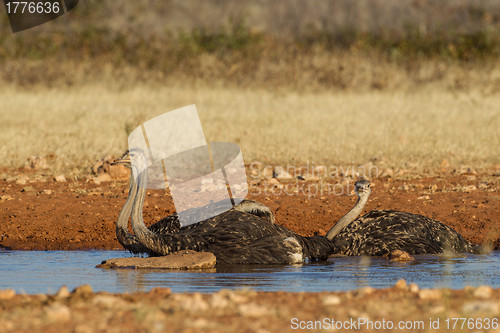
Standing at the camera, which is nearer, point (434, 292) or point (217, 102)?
point (434, 292)

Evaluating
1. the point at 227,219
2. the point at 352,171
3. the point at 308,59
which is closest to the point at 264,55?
the point at 308,59

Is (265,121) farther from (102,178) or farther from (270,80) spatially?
(270,80)

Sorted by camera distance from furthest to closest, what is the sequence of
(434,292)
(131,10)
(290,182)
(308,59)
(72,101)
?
(131,10) < (308,59) < (72,101) < (290,182) < (434,292)

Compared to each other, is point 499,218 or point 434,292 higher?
point 434,292

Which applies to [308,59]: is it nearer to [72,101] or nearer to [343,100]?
[343,100]

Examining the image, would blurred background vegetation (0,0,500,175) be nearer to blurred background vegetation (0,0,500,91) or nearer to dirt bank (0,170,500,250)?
blurred background vegetation (0,0,500,91)

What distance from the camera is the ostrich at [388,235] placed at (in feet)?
29.3

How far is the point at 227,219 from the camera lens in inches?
341

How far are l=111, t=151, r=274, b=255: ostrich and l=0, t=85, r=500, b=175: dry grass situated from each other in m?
3.59

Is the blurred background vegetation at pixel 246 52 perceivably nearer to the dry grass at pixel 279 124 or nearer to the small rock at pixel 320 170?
the dry grass at pixel 279 124

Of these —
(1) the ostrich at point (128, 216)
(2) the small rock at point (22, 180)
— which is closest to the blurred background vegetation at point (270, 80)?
(2) the small rock at point (22, 180)

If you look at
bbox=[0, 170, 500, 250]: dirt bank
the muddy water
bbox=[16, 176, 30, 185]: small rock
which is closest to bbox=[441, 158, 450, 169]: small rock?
bbox=[0, 170, 500, 250]: dirt bank

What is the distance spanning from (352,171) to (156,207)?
10.5 feet

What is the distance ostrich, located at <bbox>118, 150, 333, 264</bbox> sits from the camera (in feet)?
26.0
